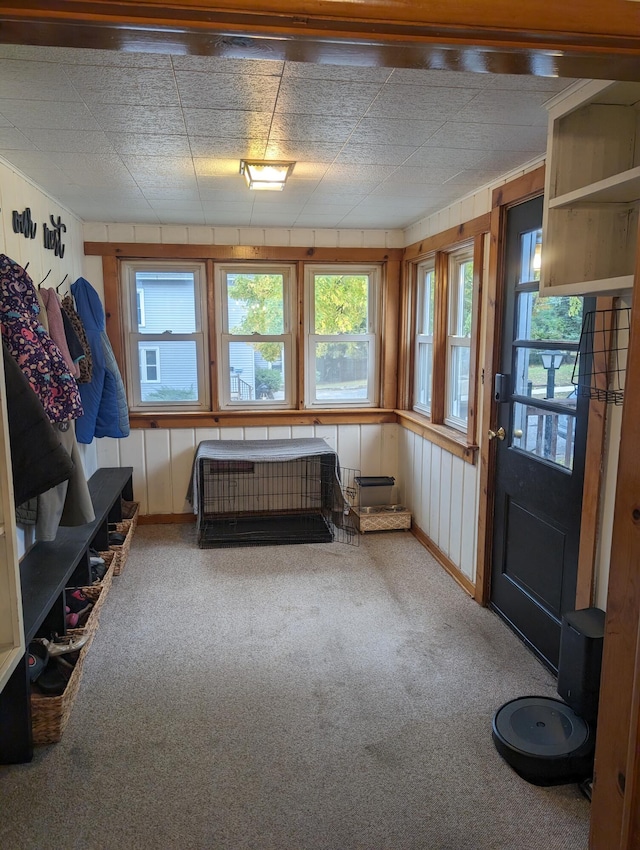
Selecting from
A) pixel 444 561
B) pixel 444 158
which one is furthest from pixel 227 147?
pixel 444 561

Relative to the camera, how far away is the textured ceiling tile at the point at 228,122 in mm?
2055

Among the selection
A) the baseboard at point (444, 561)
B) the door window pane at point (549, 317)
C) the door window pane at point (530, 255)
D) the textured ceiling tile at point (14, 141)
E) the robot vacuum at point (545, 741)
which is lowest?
the baseboard at point (444, 561)

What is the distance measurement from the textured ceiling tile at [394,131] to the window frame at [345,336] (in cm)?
231

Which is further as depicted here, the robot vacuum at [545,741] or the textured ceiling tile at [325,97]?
the robot vacuum at [545,741]

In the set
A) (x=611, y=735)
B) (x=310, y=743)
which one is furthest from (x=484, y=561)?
(x=611, y=735)

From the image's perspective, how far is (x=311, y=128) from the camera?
221 cm

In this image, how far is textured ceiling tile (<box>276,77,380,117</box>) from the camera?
180cm

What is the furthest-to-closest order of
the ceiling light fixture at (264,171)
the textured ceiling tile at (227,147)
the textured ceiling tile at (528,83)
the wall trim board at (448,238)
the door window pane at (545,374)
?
the wall trim board at (448,238)
the ceiling light fixture at (264,171)
the door window pane at (545,374)
the textured ceiling tile at (227,147)
the textured ceiling tile at (528,83)

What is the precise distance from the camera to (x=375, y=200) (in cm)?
356

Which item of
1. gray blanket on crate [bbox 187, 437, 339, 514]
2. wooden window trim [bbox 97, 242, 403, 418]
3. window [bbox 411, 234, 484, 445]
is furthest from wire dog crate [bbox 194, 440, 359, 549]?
window [bbox 411, 234, 484, 445]

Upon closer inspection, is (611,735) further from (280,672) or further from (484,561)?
(484,561)

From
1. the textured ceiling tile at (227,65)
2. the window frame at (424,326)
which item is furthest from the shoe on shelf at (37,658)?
the window frame at (424,326)

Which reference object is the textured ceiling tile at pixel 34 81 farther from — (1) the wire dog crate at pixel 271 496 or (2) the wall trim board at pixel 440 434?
(1) the wire dog crate at pixel 271 496

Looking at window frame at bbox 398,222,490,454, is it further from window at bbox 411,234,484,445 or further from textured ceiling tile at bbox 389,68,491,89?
textured ceiling tile at bbox 389,68,491,89
